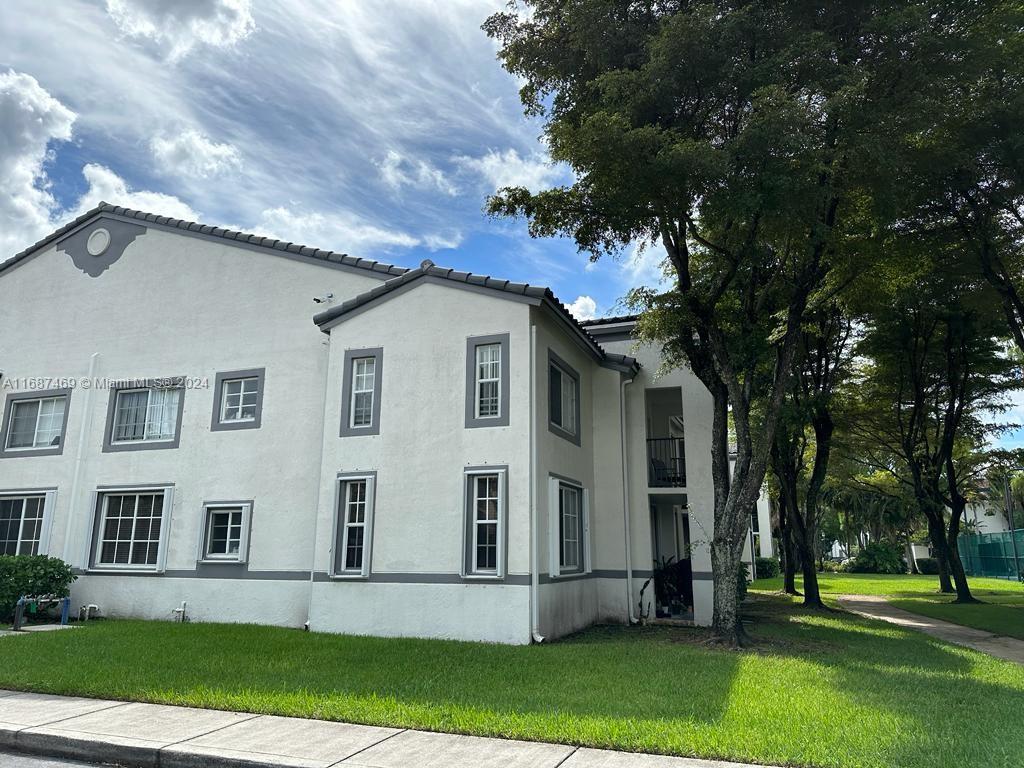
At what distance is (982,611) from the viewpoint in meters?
19.3

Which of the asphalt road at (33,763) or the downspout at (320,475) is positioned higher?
the downspout at (320,475)

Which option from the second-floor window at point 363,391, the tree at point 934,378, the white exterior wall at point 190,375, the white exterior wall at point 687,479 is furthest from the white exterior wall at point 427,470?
the tree at point 934,378

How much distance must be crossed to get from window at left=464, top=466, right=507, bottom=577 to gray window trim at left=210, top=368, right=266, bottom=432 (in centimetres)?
559

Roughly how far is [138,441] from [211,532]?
3.09m

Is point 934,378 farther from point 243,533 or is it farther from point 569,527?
point 243,533

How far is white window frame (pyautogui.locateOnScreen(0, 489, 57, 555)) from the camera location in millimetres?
16359

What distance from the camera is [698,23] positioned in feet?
37.5

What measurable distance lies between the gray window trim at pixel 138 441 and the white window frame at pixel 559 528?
879 cm

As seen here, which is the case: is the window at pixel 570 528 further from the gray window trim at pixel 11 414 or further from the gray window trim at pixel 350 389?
the gray window trim at pixel 11 414

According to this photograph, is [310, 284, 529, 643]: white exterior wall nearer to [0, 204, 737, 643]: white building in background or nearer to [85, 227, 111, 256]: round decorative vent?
[0, 204, 737, 643]: white building in background

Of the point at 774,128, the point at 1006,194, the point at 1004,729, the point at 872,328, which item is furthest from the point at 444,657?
the point at 872,328

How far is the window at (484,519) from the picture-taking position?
483 inches

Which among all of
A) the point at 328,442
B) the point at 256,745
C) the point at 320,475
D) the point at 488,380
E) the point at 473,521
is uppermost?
the point at 488,380

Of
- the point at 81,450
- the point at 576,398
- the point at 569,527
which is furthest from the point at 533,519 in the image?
the point at 81,450
